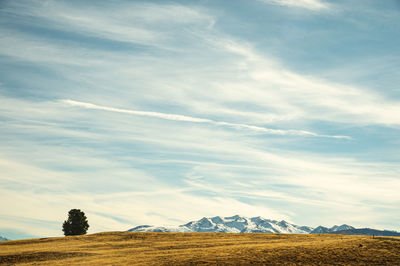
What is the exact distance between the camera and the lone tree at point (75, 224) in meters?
116

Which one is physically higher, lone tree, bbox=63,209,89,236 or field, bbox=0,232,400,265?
lone tree, bbox=63,209,89,236

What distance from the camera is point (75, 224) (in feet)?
382

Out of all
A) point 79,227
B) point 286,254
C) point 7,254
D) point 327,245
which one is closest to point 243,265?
point 286,254

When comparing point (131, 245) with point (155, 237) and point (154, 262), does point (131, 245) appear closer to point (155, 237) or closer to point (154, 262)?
point (155, 237)

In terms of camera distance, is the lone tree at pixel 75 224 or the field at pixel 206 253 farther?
the lone tree at pixel 75 224

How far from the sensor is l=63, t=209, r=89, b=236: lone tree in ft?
382

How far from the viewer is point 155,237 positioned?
84.3m

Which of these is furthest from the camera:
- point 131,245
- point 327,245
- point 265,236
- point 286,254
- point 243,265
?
point 265,236

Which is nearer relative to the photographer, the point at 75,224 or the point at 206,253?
the point at 206,253

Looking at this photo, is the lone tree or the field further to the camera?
the lone tree

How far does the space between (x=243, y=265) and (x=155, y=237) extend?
4053cm

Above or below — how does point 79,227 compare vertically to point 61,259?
above

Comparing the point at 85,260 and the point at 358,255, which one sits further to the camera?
the point at 85,260

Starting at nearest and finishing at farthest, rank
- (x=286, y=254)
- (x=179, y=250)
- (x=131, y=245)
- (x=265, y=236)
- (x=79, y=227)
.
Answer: (x=286, y=254)
(x=179, y=250)
(x=131, y=245)
(x=265, y=236)
(x=79, y=227)
